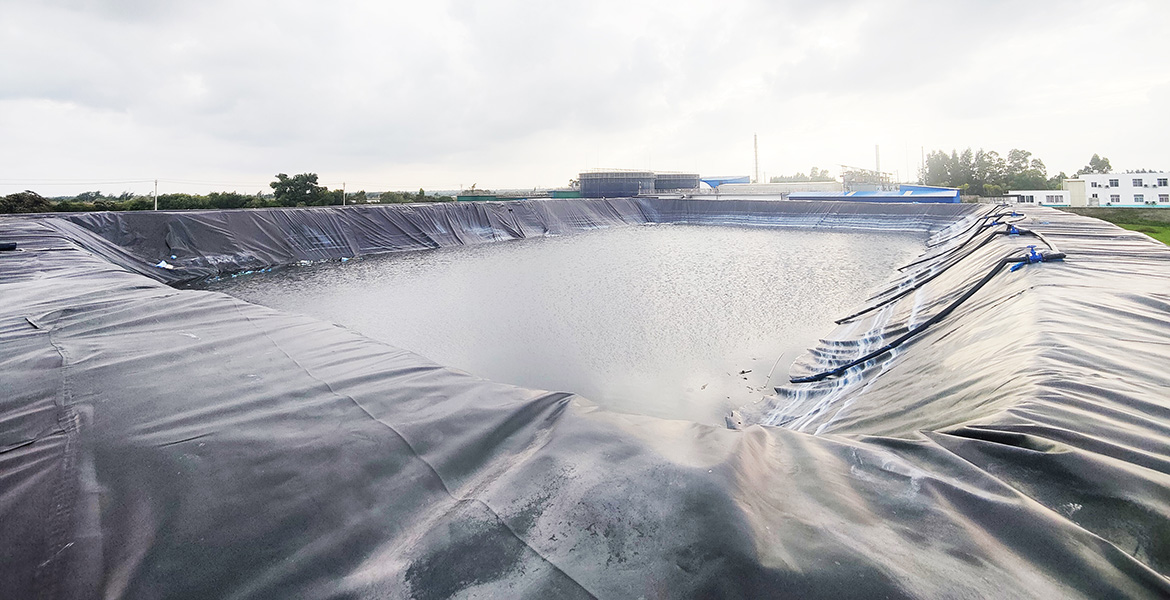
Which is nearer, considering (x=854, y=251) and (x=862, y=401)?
(x=862, y=401)

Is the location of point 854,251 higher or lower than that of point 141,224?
lower

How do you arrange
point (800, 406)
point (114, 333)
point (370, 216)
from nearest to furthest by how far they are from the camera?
point (114, 333) → point (800, 406) → point (370, 216)

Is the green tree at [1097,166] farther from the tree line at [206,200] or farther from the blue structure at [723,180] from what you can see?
the tree line at [206,200]

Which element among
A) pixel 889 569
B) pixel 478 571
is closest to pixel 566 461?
pixel 478 571

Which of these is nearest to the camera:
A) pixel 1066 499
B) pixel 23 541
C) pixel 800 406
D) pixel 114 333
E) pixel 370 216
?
pixel 23 541

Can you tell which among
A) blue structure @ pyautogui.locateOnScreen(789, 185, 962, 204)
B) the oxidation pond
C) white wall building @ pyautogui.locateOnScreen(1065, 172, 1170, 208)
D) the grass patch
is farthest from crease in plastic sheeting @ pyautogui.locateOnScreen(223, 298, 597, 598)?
white wall building @ pyautogui.locateOnScreen(1065, 172, 1170, 208)

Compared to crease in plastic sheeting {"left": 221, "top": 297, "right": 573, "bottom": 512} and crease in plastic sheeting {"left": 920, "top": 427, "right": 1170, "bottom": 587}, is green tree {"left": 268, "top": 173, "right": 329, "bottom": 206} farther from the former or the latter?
crease in plastic sheeting {"left": 920, "top": 427, "right": 1170, "bottom": 587}

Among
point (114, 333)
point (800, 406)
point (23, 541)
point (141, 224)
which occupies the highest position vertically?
point (141, 224)

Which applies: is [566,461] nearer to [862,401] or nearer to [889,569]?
[889,569]

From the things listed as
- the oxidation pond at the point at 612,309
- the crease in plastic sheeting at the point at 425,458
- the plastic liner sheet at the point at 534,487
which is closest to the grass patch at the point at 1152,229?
the oxidation pond at the point at 612,309
